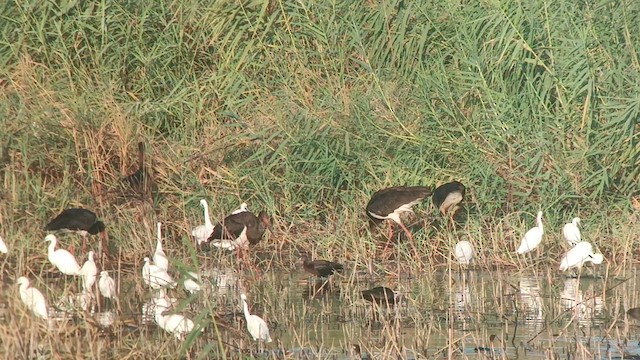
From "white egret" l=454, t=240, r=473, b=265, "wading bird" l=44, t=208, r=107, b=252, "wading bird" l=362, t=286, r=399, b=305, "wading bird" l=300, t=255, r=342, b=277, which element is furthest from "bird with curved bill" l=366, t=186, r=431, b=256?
"wading bird" l=44, t=208, r=107, b=252

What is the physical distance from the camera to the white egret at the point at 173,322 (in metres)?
8.86

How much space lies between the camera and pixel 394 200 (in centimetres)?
1316

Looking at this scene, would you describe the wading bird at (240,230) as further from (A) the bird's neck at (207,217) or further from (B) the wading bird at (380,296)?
(B) the wading bird at (380,296)

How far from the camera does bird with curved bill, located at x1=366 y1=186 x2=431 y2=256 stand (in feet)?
43.2

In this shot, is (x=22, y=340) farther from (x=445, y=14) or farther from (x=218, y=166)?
(x=445, y=14)

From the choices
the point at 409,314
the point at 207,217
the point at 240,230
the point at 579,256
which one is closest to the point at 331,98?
the point at 207,217

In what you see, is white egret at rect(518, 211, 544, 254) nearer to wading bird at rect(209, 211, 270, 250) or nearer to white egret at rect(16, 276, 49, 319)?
wading bird at rect(209, 211, 270, 250)

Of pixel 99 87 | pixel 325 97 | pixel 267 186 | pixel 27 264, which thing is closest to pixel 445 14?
pixel 325 97

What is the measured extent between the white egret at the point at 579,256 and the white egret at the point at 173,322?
4.34 m

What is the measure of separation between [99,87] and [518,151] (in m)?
4.66

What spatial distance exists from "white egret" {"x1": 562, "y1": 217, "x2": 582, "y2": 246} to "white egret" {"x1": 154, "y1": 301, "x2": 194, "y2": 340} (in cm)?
480

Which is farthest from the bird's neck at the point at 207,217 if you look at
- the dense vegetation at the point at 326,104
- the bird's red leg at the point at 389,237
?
the bird's red leg at the point at 389,237

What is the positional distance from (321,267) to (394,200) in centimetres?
121

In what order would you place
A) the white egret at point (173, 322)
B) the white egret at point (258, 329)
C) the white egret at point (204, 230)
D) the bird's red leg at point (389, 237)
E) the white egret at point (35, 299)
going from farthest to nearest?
the white egret at point (204, 230) → the bird's red leg at point (389, 237) → the white egret at point (35, 299) → the white egret at point (258, 329) → the white egret at point (173, 322)
